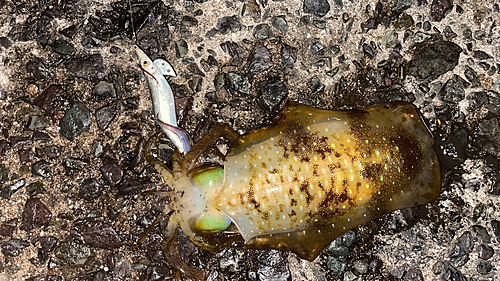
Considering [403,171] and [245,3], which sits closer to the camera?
[403,171]

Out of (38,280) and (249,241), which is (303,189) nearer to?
(249,241)

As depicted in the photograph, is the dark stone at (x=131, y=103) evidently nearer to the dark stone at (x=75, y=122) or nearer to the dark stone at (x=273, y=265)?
the dark stone at (x=75, y=122)

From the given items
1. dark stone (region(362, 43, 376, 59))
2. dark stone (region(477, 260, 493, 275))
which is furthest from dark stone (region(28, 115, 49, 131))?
dark stone (region(477, 260, 493, 275))

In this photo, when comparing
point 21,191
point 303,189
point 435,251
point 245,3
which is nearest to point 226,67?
point 245,3

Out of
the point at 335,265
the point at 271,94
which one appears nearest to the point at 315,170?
the point at 271,94

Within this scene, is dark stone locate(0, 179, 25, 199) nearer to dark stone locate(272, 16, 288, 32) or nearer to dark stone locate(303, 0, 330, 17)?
dark stone locate(272, 16, 288, 32)

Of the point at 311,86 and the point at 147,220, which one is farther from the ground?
the point at 311,86
